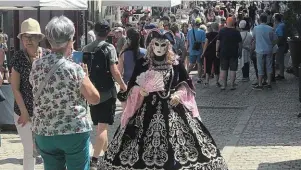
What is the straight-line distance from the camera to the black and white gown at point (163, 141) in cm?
630

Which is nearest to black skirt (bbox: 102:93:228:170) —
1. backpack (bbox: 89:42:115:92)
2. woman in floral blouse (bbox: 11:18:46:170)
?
woman in floral blouse (bbox: 11:18:46:170)

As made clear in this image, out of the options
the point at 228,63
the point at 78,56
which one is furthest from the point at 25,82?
the point at 228,63

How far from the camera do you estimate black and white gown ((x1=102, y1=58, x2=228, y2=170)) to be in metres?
6.30

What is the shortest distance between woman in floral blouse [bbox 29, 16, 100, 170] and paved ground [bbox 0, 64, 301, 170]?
2985 millimetres

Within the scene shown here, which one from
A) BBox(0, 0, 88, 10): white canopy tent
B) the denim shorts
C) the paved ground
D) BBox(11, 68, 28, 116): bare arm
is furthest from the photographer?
the denim shorts

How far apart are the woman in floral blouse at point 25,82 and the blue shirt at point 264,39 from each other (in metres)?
8.88

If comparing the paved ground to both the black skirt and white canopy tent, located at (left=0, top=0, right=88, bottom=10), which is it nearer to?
the black skirt

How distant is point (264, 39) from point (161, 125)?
8.63m

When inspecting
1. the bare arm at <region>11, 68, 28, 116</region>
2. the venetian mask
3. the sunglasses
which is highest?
the sunglasses

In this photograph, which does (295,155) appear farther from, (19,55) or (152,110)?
(19,55)

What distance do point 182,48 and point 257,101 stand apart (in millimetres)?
1919

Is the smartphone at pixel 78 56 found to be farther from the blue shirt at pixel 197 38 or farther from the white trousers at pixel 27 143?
the blue shirt at pixel 197 38

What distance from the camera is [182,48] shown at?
13945mm

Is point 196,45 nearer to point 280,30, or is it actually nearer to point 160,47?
point 280,30
